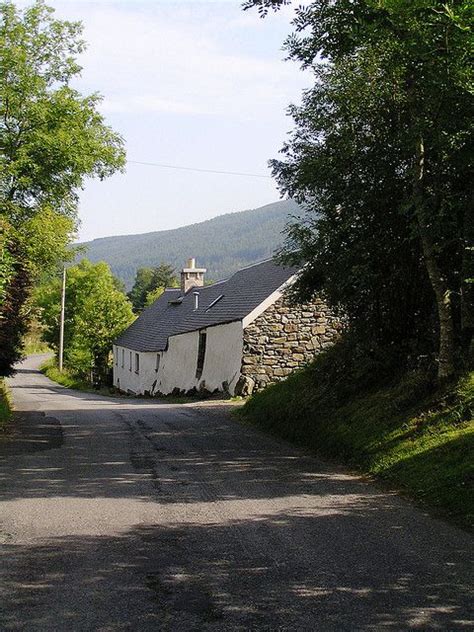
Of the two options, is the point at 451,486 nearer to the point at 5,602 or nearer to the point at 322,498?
the point at 322,498

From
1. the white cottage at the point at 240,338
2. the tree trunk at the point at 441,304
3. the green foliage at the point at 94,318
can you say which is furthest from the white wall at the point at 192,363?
the tree trunk at the point at 441,304

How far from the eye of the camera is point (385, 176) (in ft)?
41.6

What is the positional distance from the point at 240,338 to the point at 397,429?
52.1ft

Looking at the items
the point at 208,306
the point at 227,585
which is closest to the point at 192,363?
the point at 208,306

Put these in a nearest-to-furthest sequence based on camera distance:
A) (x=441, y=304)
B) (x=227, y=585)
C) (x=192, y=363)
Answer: (x=227, y=585) → (x=441, y=304) → (x=192, y=363)

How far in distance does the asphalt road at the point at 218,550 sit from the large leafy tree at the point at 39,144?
39.9 ft

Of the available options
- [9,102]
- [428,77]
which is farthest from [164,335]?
[428,77]

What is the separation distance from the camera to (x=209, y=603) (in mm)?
4984

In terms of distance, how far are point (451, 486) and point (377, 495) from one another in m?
0.89

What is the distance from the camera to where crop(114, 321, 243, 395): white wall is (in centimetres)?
2765

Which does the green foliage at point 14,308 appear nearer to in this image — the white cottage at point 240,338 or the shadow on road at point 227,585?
the white cottage at point 240,338

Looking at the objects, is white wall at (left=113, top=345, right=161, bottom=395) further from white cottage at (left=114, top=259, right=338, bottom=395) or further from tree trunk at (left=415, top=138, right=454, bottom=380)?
tree trunk at (left=415, top=138, right=454, bottom=380)

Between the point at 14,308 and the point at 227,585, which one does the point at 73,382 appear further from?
the point at 227,585

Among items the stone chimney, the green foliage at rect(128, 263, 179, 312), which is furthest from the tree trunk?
the green foliage at rect(128, 263, 179, 312)
